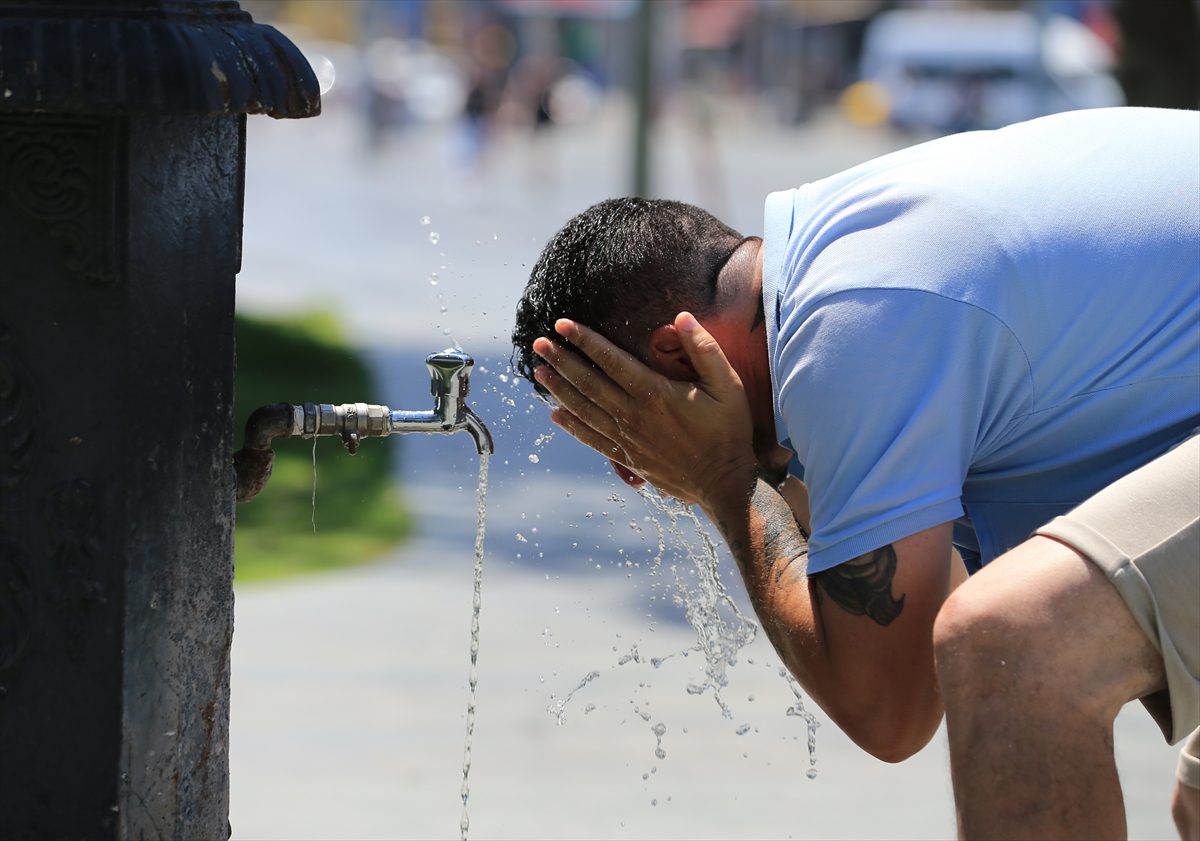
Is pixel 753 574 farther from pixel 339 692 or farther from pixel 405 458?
pixel 405 458

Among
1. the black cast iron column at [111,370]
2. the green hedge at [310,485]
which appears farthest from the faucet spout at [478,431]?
the green hedge at [310,485]

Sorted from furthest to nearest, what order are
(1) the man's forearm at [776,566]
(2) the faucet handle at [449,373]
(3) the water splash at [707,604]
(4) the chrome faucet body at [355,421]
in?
(3) the water splash at [707,604] < (2) the faucet handle at [449,373] < (4) the chrome faucet body at [355,421] < (1) the man's forearm at [776,566]

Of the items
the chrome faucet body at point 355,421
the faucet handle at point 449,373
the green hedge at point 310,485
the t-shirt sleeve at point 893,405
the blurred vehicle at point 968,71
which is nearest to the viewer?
the t-shirt sleeve at point 893,405

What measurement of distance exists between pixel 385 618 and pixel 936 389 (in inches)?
108

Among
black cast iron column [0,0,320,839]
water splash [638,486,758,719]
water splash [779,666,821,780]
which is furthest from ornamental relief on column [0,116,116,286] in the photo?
water splash [779,666,821,780]

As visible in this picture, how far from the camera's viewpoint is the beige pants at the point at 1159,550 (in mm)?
1693

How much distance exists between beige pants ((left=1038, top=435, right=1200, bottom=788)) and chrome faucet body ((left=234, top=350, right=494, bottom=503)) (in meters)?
0.78

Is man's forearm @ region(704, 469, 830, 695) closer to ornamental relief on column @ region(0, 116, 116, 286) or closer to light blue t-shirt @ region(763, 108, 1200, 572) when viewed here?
light blue t-shirt @ region(763, 108, 1200, 572)

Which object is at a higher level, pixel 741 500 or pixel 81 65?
pixel 81 65

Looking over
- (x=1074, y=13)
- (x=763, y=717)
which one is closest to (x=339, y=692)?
(x=763, y=717)

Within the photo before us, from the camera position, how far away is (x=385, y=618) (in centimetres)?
431

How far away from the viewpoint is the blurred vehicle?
2613cm

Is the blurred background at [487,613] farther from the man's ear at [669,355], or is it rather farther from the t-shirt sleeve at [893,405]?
the t-shirt sleeve at [893,405]

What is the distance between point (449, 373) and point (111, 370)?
A: 493mm
